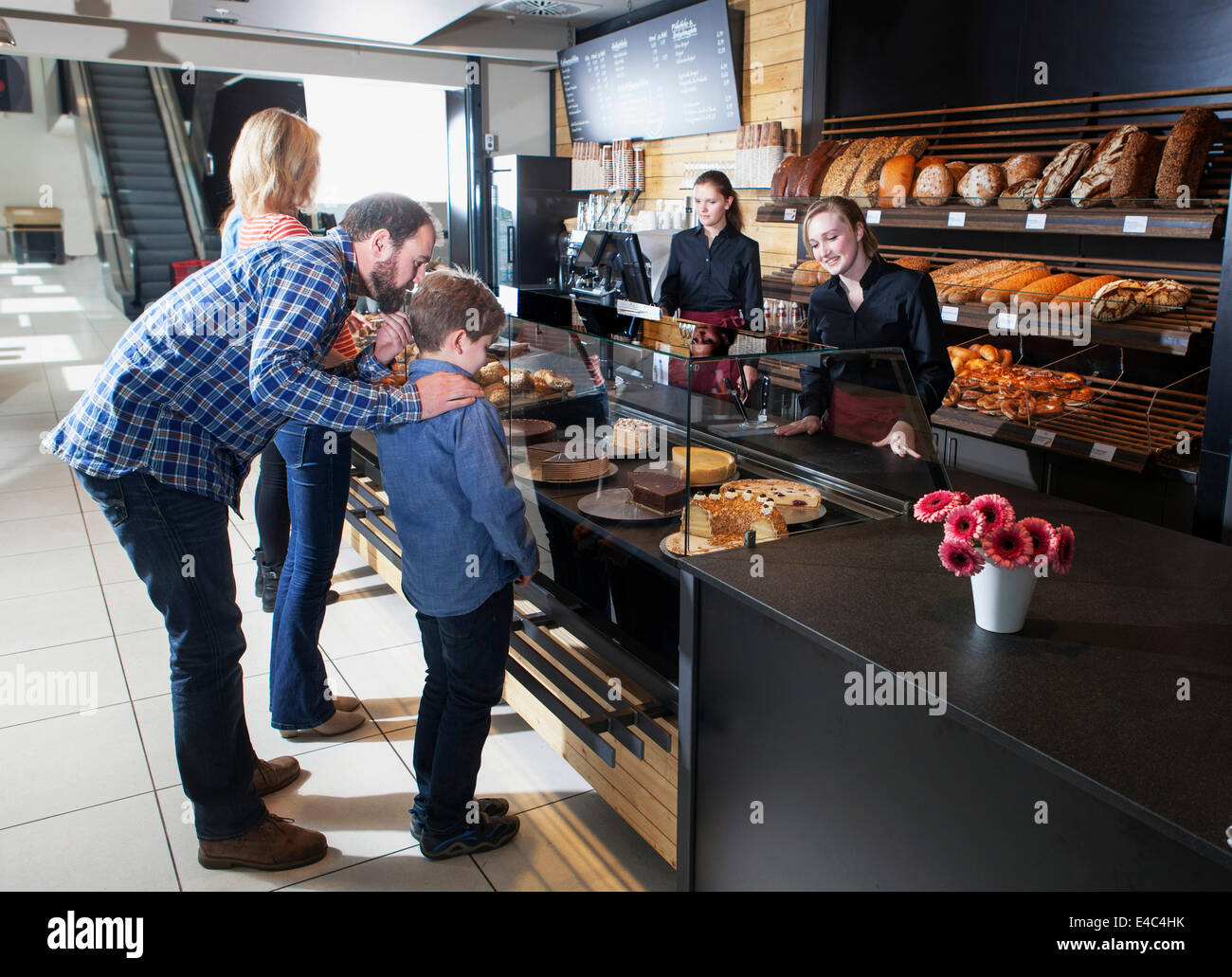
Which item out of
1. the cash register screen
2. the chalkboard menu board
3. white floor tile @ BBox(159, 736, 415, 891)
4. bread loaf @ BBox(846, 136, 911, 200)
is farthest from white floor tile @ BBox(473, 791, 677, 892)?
the chalkboard menu board

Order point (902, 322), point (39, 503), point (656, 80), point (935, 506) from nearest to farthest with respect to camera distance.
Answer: point (935, 506) → point (902, 322) → point (39, 503) → point (656, 80)

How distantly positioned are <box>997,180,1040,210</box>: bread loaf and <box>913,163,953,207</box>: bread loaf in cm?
27

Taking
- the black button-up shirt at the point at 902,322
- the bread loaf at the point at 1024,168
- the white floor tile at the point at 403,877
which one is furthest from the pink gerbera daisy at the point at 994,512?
the bread loaf at the point at 1024,168

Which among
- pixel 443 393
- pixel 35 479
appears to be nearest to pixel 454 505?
pixel 443 393

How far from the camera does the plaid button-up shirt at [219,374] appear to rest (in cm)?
190

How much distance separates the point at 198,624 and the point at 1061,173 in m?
3.08

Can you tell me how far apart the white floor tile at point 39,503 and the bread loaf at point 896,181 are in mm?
4095

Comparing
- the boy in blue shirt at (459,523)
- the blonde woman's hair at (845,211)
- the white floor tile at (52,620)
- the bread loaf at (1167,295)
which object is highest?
the blonde woman's hair at (845,211)

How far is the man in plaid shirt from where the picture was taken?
1910 mm

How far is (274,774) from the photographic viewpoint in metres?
2.58

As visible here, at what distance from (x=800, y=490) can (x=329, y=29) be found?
18.3 feet

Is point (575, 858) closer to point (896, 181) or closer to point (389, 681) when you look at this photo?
point (389, 681)

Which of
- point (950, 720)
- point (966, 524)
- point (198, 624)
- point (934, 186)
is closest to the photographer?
point (950, 720)

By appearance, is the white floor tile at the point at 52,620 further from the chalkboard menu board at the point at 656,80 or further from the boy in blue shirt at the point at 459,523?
the chalkboard menu board at the point at 656,80
